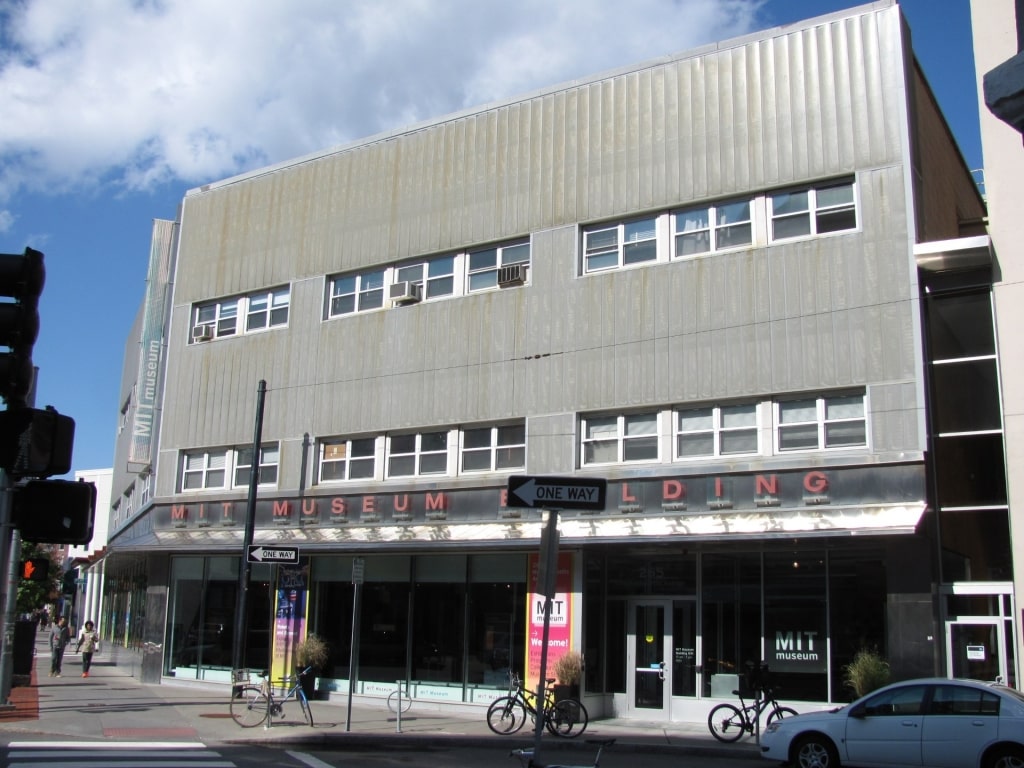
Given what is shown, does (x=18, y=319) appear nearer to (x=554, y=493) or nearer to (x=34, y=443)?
(x=34, y=443)

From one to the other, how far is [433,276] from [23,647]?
13.8m

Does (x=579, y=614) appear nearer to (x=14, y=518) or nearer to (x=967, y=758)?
(x=967, y=758)

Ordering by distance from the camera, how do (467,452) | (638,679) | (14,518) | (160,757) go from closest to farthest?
(14,518) < (160,757) < (638,679) < (467,452)

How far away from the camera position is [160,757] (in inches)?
582

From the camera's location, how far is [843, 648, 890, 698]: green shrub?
1681cm

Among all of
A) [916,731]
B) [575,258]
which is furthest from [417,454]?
[916,731]

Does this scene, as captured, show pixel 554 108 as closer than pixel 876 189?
No

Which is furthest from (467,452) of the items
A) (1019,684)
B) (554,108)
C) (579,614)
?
(1019,684)

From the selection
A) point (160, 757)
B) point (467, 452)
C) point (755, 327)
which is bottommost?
point (160, 757)

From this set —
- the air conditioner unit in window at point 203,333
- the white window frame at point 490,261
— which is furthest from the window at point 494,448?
the air conditioner unit in window at point 203,333

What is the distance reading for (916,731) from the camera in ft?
43.2

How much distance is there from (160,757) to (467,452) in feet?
32.2

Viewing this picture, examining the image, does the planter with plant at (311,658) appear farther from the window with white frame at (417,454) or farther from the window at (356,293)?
the window at (356,293)

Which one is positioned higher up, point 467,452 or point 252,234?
point 252,234
